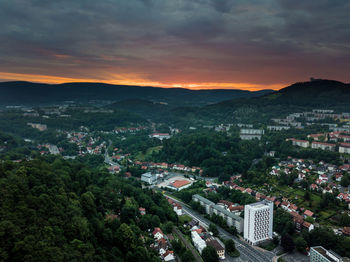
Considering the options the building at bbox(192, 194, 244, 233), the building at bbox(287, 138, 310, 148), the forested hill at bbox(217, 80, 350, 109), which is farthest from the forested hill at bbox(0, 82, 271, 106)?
the building at bbox(192, 194, 244, 233)

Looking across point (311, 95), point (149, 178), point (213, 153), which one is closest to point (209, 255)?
point (149, 178)

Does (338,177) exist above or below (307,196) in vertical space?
above

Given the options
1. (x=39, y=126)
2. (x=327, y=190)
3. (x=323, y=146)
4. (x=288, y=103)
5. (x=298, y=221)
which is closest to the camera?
(x=298, y=221)

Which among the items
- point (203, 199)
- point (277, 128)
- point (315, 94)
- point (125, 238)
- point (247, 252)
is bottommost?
point (247, 252)

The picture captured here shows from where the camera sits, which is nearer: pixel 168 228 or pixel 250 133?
pixel 168 228

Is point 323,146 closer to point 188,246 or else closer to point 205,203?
point 205,203

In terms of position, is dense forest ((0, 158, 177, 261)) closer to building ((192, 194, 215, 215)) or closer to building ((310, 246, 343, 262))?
building ((192, 194, 215, 215))

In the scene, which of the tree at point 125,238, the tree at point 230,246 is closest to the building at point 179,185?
the tree at point 230,246

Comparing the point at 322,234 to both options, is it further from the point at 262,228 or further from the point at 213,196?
the point at 213,196
